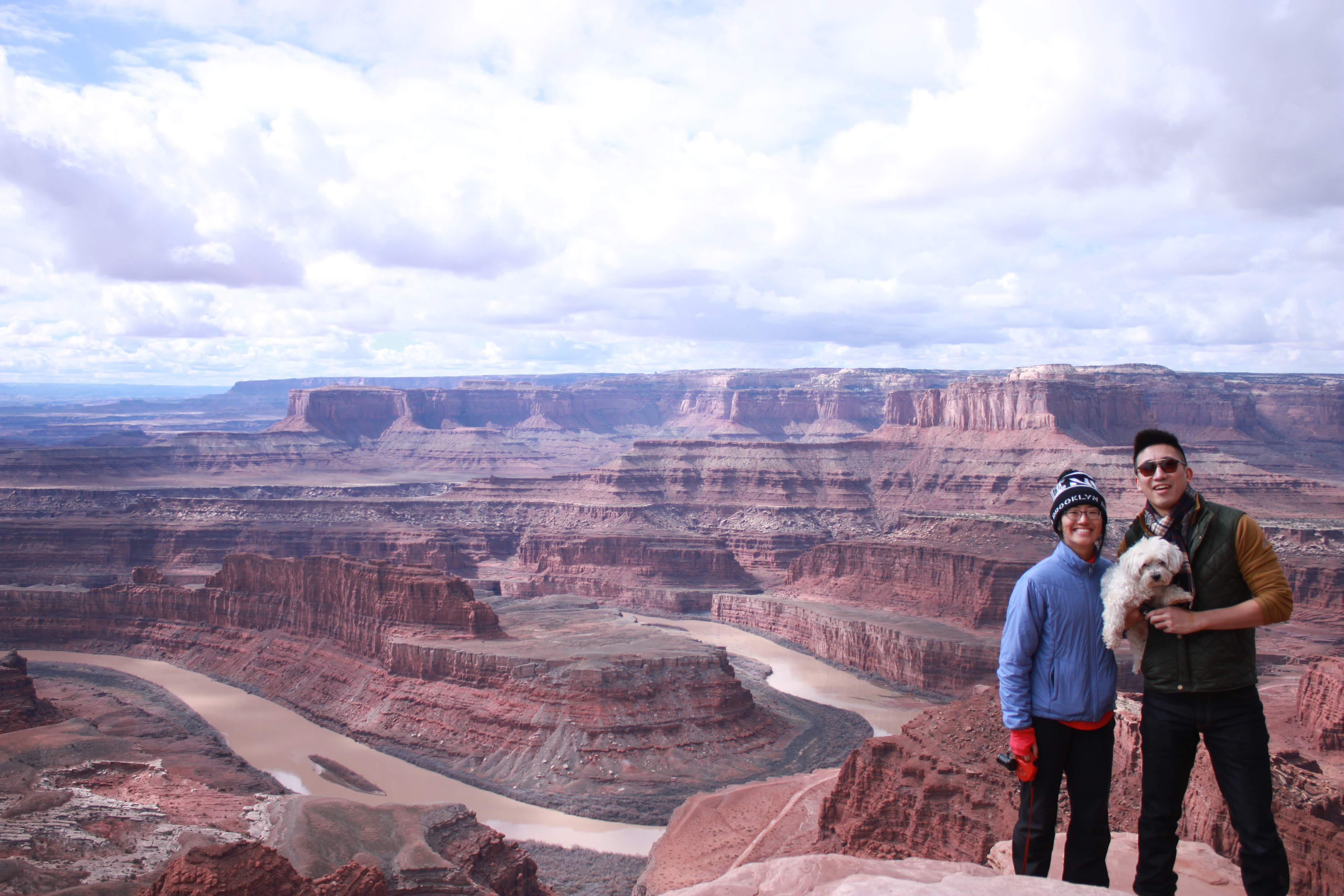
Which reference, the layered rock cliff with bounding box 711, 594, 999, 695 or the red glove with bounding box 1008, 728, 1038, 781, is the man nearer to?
the red glove with bounding box 1008, 728, 1038, 781

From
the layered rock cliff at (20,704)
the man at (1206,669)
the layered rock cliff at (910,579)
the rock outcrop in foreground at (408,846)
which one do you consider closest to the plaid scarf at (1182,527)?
the man at (1206,669)

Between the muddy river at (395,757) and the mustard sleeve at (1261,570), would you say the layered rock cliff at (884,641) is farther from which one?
the mustard sleeve at (1261,570)

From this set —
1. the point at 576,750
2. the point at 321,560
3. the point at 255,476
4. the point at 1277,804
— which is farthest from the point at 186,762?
the point at 255,476

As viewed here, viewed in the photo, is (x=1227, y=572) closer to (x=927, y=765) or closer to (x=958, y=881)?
(x=958, y=881)

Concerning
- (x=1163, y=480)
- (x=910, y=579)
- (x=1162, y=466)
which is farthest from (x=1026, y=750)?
(x=910, y=579)

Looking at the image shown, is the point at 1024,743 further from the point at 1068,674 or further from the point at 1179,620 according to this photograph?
the point at 1179,620

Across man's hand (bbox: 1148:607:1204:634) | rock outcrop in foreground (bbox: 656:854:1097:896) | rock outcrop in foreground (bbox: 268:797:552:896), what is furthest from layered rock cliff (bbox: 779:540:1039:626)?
man's hand (bbox: 1148:607:1204:634)

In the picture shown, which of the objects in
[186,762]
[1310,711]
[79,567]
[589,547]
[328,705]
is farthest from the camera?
[589,547]
